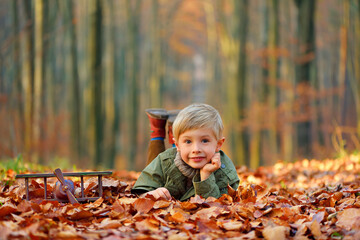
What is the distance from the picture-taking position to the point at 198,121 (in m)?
3.48

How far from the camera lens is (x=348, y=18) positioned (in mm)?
14312

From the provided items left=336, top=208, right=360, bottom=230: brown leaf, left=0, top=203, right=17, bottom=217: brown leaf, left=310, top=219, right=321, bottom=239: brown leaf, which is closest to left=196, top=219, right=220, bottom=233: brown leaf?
left=310, top=219, right=321, bottom=239: brown leaf

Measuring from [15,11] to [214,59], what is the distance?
21915mm

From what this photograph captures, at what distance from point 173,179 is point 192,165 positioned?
0.25 metres

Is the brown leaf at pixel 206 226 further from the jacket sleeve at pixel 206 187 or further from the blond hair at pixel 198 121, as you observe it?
the blond hair at pixel 198 121

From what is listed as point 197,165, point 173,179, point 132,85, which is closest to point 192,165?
point 197,165

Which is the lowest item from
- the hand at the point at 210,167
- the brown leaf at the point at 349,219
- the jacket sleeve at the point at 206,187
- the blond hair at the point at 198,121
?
the brown leaf at the point at 349,219

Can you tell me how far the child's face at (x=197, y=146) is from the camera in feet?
11.5

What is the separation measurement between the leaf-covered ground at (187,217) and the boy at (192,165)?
0.15 m

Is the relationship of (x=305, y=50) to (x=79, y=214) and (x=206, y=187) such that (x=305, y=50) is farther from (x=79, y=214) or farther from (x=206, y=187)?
(x=79, y=214)

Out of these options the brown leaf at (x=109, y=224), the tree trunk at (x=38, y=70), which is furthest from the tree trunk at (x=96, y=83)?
the brown leaf at (x=109, y=224)

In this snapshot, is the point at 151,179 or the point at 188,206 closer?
the point at 188,206

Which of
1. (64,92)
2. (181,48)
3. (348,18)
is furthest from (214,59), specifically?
(348,18)

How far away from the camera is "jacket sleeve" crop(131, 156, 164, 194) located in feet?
12.2
